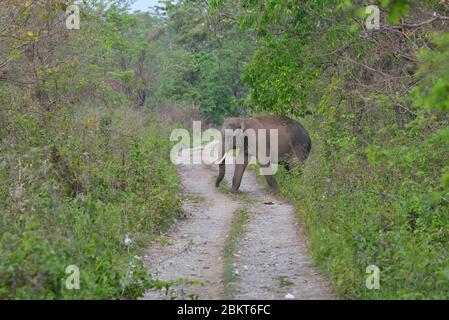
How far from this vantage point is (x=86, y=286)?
715cm

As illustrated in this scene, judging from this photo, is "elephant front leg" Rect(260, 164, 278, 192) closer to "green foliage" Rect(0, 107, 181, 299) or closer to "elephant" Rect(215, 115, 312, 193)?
"elephant" Rect(215, 115, 312, 193)

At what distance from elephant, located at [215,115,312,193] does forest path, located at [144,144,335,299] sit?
230 centimetres

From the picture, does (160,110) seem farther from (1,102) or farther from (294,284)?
(294,284)

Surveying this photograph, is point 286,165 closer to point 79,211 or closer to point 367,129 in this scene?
point 367,129

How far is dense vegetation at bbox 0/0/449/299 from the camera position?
25.3 feet

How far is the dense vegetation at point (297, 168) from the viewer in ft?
25.3

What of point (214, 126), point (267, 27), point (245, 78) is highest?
point (267, 27)

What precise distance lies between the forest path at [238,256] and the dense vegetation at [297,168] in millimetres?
356

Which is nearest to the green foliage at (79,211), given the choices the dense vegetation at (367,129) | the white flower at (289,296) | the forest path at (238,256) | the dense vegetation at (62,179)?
the dense vegetation at (62,179)

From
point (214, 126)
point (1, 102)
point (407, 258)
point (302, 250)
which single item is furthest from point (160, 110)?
point (407, 258)

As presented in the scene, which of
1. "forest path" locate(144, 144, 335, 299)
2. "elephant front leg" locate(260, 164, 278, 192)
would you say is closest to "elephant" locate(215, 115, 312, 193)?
"elephant front leg" locate(260, 164, 278, 192)

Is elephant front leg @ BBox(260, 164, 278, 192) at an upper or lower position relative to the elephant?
lower

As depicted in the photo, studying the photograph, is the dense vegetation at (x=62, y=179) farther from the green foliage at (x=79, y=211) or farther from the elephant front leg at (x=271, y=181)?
the elephant front leg at (x=271, y=181)

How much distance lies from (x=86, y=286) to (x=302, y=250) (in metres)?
4.78
